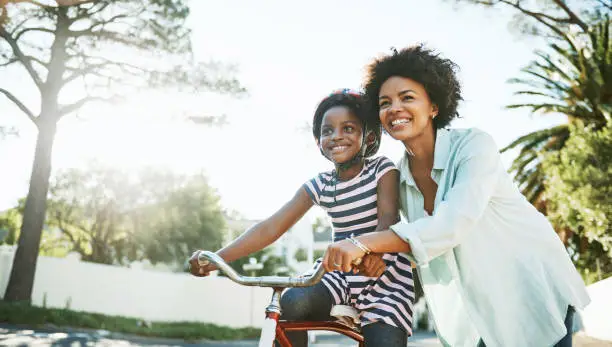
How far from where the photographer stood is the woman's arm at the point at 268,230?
8.41 ft

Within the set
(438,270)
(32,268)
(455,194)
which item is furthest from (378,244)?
(32,268)

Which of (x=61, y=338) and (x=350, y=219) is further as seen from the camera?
(x=61, y=338)

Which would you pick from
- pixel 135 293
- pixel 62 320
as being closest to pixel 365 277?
pixel 62 320

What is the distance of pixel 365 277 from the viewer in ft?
7.64

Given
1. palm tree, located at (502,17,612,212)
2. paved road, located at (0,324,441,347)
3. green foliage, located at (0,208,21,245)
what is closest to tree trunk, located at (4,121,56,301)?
paved road, located at (0,324,441,347)

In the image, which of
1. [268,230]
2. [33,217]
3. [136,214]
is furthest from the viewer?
[136,214]

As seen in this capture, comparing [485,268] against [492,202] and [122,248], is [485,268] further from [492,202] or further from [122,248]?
[122,248]

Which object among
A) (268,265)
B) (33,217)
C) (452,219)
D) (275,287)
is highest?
(33,217)

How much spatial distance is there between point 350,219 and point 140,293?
2261 centimetres

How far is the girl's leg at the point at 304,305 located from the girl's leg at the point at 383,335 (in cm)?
21

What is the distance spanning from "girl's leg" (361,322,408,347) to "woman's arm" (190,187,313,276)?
25.1 inches

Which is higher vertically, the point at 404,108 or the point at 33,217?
the point at 33,217

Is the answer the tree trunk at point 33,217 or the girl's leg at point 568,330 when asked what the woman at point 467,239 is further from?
the tree trunk at point 33,217

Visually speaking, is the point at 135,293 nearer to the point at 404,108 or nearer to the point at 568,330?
the point at 404,108
